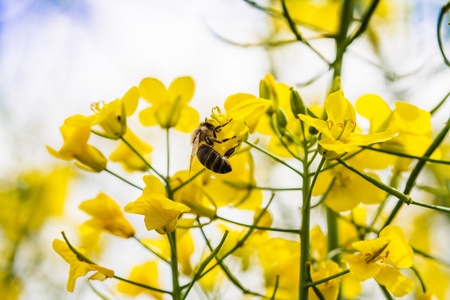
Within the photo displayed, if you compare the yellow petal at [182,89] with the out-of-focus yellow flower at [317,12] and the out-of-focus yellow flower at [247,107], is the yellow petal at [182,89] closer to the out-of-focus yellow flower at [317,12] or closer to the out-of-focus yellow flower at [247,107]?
the out-of-focus yellow flower at [247,107]

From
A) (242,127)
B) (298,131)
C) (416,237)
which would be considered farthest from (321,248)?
(416,237)

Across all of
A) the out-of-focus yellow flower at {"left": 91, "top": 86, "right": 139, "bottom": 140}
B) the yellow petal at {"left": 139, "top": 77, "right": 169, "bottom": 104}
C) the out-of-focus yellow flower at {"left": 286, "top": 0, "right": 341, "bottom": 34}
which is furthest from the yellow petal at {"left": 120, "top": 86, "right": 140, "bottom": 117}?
the out-of-focus yellow flower at {"left": 286, "top": 0, "right": 341, "bottom": 34}

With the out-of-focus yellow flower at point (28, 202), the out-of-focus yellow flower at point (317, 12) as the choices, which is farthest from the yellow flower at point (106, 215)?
the out-of-focus yellow flower at point (28, 202)

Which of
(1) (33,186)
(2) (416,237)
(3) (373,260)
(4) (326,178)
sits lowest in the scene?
(3) (373,260)

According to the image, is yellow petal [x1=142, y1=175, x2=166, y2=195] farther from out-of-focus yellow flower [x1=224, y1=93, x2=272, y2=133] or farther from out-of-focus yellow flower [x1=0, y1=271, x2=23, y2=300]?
out-of-focus yellow flower [x1=0, y1=271, x2=23, y2=300]

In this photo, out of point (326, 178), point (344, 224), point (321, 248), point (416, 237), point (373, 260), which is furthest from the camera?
point (416, 237)

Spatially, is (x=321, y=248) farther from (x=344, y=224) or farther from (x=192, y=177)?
(x=192, y=177)

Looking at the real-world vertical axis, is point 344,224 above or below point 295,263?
above

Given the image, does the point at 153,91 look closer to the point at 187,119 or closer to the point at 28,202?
the point at 187,119
